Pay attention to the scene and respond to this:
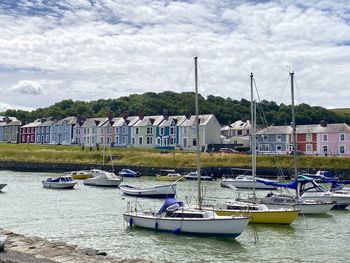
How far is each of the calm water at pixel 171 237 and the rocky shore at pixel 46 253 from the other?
258 cm

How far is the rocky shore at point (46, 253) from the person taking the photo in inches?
796

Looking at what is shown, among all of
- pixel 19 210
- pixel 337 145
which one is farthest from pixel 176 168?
pixel 19 210

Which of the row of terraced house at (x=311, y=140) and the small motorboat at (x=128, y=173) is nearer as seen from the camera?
the small motorboat at (x=128, y=173)

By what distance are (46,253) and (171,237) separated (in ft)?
29.0

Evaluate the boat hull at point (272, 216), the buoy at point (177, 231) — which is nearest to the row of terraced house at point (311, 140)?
the boat hull at point (272, 216)

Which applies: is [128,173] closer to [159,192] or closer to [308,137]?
[159,192]

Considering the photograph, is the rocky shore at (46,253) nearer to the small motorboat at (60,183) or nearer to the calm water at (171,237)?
the calm water at (171,237)

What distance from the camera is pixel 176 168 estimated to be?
87.4 m

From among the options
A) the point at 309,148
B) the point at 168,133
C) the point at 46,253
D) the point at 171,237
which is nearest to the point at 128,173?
the point at 168,133

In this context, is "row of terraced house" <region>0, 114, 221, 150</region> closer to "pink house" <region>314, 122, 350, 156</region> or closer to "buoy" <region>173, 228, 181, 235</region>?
"pink house" <region>314, 122, 350, 156</region>

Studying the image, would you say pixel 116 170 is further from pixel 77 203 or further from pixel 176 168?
pixel 77 203

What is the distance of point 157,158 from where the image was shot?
307 ft

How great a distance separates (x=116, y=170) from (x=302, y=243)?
209 ft

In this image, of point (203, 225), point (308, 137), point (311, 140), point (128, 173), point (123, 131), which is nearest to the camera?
point (203, 225)
